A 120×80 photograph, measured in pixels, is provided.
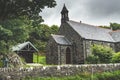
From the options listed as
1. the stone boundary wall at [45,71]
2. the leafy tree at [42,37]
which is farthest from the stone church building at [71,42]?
the stone boundary wall at [45,71]

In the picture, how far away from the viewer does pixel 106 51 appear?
51.8m

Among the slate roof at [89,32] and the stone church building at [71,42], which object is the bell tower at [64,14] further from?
the slate roof at [89,32]

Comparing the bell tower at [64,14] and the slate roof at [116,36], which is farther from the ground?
the bell tower at [64,14]

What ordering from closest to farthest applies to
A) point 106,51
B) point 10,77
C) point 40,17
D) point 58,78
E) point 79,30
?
point 10,77, point 58,78, point 40,17, point 106,51, point 79,30

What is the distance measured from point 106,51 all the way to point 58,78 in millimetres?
32069

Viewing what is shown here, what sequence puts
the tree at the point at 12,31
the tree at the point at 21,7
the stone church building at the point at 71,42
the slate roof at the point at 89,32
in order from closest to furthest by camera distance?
1. the tree at the point at 21,7
2. the tree at the point at 12,31
3. the stone church building at the point at 71,42
4. the slate roof at the point at 89,32

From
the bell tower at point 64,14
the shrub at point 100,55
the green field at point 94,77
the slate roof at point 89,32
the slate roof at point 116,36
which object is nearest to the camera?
the green field at point 94,77

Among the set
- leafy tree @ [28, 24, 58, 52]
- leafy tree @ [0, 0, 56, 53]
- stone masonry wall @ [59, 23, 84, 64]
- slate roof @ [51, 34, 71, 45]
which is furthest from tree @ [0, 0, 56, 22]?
leafy tree @ [28, 24, 58, 52]

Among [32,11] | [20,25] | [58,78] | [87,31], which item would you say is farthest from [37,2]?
[87,31]

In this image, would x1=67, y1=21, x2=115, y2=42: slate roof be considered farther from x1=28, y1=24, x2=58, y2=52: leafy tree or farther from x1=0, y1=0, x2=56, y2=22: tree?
A: x1=0, y1=0, x2=56, y2=22: tree

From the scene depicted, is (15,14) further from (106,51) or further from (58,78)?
(106,51)

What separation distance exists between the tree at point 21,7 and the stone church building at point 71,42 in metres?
29.4

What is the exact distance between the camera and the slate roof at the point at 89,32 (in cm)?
5484

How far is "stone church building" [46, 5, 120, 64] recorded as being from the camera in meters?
52.3
